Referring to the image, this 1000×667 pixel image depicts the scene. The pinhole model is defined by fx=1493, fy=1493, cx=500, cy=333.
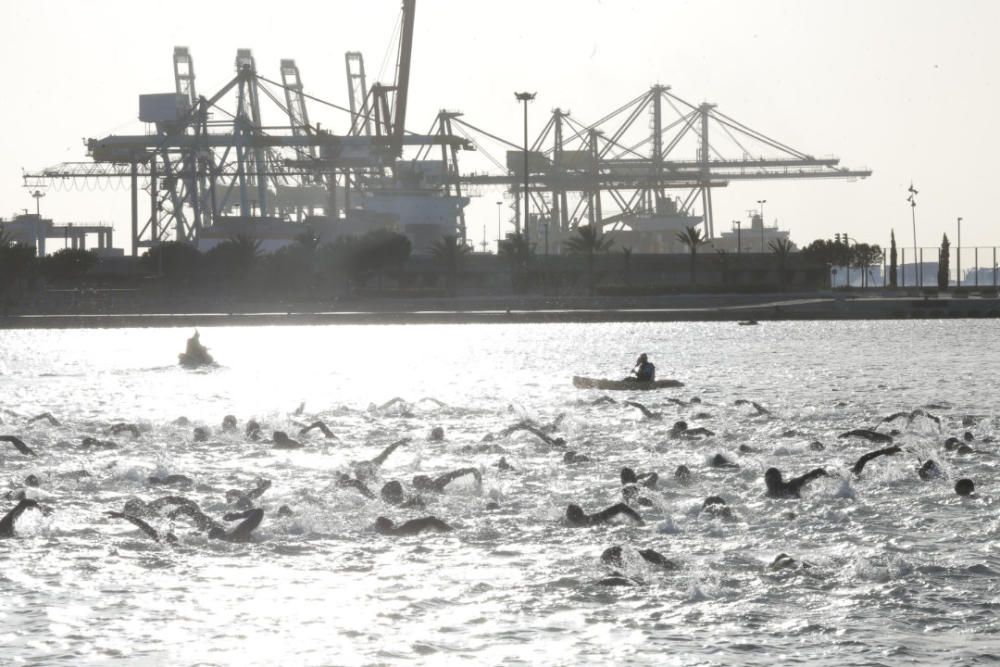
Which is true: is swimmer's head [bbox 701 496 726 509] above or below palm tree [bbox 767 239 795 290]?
below

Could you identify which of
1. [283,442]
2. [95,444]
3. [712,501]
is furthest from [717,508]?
[95,444]

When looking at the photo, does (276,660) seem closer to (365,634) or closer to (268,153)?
(365,634)

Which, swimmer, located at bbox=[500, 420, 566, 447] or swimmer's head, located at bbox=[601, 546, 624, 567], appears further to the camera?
swimmer, located at bbox=[500, 420, 566, 447]

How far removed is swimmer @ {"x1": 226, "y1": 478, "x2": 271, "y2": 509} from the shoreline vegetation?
66153 millimetres

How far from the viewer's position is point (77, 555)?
12.2 m

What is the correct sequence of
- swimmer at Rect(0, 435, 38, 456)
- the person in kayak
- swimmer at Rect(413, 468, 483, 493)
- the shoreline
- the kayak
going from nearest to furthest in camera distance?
swimmer at Rect(413, 468, 483, 493) < swimmer at Rect(0, 435, 38, 456) < the person in kayak < the kayak < the shoreline

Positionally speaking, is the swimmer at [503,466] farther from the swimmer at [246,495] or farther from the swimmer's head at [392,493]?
the swimmer at [246,495]

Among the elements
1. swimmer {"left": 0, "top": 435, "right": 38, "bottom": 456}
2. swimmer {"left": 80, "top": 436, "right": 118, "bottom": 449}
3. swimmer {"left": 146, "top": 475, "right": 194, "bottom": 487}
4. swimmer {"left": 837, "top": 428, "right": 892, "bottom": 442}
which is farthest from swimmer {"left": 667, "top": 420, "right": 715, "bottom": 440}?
swimmer {"left": 0, "top": 435, "right": 38, "bottom": 456}

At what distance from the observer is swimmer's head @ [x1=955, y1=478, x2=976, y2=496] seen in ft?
50.2

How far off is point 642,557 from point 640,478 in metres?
5.24

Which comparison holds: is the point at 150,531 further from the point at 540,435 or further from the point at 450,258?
the point at 450,258

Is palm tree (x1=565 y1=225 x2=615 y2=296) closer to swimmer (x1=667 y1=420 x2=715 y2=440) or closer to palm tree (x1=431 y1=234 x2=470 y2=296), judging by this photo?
palm tree (x1=431 y1=234 x2=470 y2=296)

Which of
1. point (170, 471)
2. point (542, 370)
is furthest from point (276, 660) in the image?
point (542, 370)

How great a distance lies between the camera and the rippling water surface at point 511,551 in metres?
9.20
